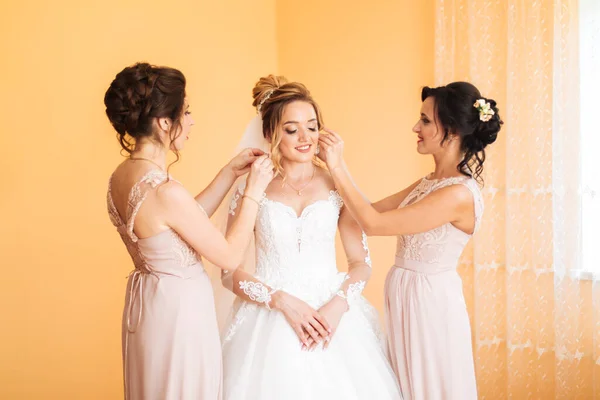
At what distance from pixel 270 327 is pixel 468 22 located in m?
2.63

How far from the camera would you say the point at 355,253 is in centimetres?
269

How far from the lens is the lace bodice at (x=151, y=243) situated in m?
1.99

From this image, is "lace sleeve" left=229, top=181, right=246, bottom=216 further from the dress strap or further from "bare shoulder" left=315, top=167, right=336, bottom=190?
the dress strap

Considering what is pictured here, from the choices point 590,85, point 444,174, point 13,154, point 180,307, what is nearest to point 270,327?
point 180,307

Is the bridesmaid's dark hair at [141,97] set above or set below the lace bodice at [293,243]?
above

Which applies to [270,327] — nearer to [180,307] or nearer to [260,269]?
[260,269]

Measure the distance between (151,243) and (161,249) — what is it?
38 mm

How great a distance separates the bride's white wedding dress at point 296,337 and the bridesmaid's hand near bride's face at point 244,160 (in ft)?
0.35

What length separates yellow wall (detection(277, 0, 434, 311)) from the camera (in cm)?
450

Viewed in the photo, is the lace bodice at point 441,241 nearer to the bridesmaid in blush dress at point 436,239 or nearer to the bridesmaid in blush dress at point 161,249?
the bridesmaid in blush dress at point 436,239

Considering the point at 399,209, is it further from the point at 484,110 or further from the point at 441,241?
the point at 484,110

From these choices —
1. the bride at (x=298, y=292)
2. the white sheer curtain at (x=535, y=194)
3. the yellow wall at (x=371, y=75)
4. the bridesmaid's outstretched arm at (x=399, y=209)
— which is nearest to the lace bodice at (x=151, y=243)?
the bride at (x=298, y=292)

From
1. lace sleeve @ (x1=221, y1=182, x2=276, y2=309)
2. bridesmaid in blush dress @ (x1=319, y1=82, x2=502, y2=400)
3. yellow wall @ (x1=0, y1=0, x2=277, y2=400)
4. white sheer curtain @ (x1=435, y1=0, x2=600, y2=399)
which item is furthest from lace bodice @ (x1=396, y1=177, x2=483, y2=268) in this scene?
yellow wall @ (x1=0, y1=0, x2=277, y2=400)

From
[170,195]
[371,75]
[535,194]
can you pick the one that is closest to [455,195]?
[170,195]
